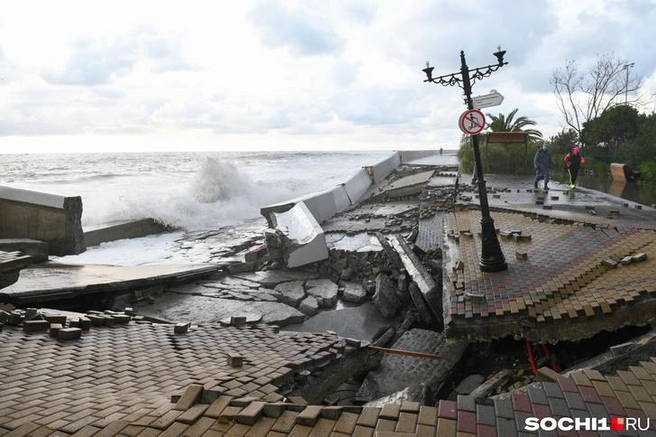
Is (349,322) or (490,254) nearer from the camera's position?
(490,254)

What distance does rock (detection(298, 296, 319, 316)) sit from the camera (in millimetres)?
6749

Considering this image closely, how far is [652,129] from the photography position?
18.9 m

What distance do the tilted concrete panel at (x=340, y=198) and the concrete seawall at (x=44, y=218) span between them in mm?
7992

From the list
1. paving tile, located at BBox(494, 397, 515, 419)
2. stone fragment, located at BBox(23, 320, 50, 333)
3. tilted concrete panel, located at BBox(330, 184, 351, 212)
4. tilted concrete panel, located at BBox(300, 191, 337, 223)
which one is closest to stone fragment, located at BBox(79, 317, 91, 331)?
stone fragment, located at BBox(23, 320, 50, 333)

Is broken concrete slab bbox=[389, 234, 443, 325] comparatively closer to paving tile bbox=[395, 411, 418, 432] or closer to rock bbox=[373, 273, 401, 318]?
rock bbox=[373, 273, 401, 318]

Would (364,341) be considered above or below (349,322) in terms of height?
above

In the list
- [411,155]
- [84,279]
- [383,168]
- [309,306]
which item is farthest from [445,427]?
[411,155]

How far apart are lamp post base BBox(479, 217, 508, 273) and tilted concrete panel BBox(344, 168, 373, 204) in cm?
1165

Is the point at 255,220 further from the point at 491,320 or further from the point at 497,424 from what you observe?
the point at 497,424

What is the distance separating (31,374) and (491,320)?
4225 mm

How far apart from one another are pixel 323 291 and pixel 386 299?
3.98ft

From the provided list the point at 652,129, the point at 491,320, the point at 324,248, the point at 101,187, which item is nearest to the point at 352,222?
the point at 324,248

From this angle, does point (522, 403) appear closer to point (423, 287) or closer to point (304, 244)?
point (423, 287)

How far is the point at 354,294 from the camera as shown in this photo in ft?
23.7
